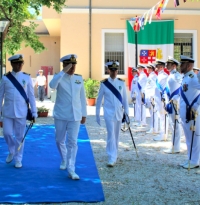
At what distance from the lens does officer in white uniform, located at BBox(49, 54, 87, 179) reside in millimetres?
6016

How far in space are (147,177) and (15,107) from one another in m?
2.62

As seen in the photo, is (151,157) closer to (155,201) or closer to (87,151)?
(87,151)

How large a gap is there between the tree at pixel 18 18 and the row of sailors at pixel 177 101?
4391mm

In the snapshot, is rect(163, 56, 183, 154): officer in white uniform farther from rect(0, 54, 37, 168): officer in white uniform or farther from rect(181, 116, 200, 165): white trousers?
rect(0, 54, 37, 168): officer in white uniform

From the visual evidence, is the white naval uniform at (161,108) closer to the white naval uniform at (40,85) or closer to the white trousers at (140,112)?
the white trousers at (140,112)

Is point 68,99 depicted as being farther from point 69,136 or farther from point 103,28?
point 103,28

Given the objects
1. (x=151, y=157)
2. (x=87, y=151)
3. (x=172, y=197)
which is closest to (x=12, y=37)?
(x=87, y=151)

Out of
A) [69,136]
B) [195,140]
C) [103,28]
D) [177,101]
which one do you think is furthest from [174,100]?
[103,28]

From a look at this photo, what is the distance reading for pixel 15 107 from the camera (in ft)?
21.8

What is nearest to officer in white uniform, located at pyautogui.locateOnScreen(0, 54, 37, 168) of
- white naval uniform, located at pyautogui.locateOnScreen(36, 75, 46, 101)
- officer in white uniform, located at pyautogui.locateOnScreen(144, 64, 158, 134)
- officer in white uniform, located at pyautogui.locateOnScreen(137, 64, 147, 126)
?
officer in white uniform, located at pyautogui.locateOnScreen(144, 64, 158, 134)

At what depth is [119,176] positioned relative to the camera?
6.36 meters

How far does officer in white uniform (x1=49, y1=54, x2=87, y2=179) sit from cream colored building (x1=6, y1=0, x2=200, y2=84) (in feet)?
45.0

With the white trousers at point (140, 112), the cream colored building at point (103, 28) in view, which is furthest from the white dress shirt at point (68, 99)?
the cream colored building at point (103, 28)

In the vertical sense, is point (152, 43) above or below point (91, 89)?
above
